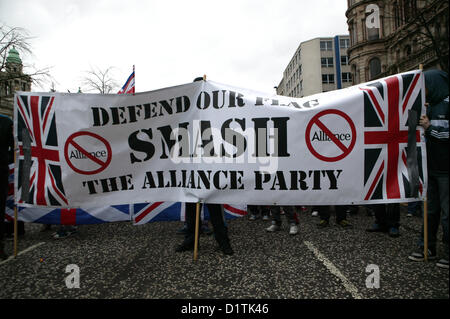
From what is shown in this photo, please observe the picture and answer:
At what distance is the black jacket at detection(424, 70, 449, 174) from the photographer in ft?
9.13

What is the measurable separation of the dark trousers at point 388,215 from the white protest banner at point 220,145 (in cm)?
105

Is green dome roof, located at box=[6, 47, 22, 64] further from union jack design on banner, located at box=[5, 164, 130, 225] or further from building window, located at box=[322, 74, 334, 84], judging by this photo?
building window, located at box=[322, 74, 334, 84]

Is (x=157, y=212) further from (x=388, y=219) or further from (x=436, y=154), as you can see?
(x=436, y=154)

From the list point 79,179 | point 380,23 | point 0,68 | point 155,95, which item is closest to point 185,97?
point 155,95

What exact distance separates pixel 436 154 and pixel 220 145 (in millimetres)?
2631

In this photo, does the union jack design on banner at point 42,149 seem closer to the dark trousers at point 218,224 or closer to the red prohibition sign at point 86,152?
the red prohibition sign at point 86,152

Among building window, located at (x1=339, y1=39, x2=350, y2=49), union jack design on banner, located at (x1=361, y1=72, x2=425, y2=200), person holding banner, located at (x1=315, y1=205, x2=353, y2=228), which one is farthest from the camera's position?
building window, located at (x1=339, y1=39, x2=350, y2=49)

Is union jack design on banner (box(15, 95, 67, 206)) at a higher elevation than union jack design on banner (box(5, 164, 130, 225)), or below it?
higher

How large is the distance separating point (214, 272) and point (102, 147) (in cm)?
238

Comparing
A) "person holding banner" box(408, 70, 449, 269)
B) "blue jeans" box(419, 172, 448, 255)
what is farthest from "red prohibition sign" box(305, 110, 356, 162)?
"blue jeans" box(419, 172, 448, 255)

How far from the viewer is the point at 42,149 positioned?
11.8ft

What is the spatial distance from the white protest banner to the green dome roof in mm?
15568

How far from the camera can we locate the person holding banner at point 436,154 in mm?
2791

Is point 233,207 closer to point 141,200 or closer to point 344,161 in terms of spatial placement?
point 141,200
